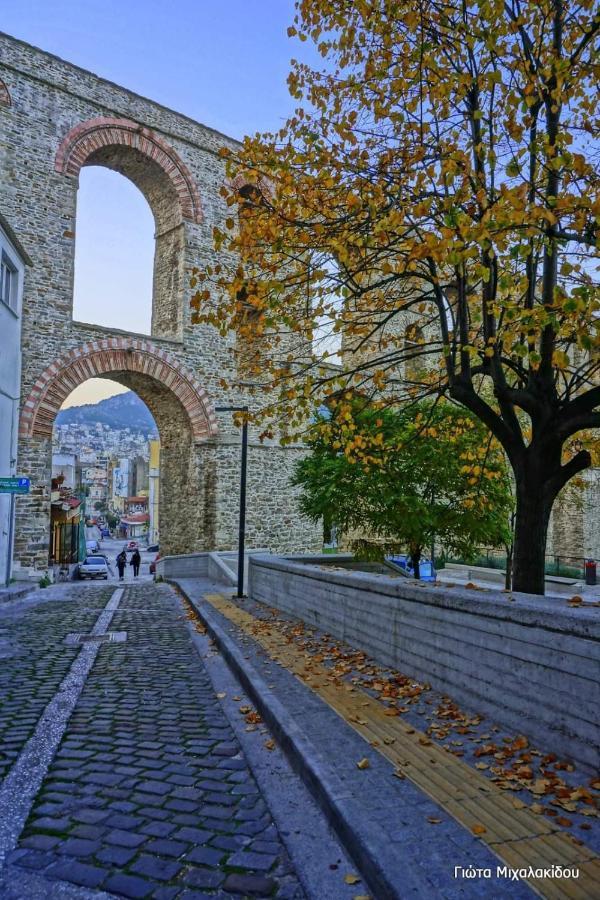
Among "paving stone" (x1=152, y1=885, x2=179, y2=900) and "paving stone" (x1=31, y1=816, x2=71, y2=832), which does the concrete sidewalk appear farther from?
"paving stone" (x1=31, y1=816, x2=71, y2=832)

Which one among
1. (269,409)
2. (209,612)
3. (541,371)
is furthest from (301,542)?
(541,371)

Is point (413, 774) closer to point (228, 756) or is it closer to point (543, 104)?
point (228, 756)

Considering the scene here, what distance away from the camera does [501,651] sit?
4.34 m

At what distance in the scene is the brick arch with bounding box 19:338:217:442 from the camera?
731 inches

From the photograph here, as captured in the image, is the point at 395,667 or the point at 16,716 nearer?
the point at 16,716

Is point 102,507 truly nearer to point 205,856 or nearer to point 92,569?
point 92,569

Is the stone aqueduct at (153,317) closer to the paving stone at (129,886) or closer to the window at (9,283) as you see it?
the window at (9,283)

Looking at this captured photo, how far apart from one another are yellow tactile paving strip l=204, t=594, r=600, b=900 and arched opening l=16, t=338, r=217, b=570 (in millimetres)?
15230

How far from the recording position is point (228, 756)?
430 cm

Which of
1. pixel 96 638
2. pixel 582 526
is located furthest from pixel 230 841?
→ pixel 582 526

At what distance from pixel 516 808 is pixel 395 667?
314cm

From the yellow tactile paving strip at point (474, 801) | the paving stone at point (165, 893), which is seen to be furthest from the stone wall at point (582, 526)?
the paving stone at point (165, 893)

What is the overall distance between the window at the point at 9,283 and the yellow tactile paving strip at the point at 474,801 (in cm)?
1468

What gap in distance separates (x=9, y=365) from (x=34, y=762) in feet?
48.3
